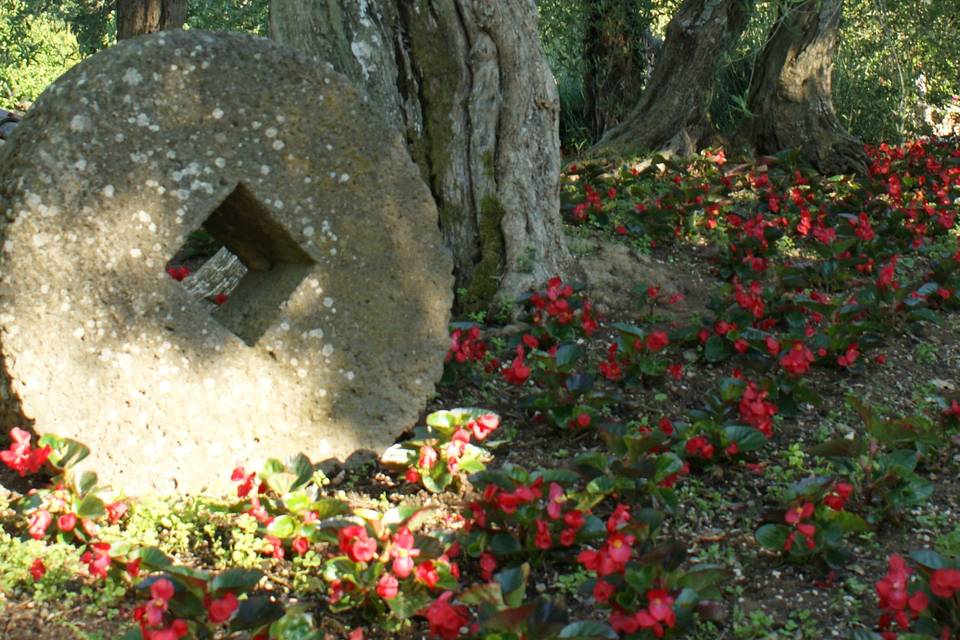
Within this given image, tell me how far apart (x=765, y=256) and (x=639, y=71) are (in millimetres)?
3370

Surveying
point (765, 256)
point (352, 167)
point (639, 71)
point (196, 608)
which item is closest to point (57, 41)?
point (639, 71)

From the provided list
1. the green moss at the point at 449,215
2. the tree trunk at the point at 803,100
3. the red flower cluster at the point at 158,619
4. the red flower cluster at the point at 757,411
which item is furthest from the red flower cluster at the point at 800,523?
the tree trunk at the point at 803,100

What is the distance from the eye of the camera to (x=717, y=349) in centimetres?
514

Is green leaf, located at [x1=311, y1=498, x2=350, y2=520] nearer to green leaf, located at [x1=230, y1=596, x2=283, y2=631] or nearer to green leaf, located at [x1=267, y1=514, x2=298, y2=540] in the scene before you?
green leaf, located at [x1=267, y1=514, x2=298, y2=540]

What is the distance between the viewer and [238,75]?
3.88m

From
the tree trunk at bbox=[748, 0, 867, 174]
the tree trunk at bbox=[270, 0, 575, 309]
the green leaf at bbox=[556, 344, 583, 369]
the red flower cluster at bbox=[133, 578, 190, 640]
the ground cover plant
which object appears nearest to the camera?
the red flower cluster at bbox=[133, 578, 190, 640]

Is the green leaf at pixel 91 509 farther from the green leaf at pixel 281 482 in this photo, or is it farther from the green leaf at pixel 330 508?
the green leaf at pixel 330 508

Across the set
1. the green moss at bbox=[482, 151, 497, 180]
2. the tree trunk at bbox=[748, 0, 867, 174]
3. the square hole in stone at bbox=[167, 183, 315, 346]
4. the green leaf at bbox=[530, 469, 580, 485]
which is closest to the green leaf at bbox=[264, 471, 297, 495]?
the square hole in stone at bbox=[167, 183, 315, 346]

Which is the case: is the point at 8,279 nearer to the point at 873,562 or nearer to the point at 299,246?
the point at 299,246

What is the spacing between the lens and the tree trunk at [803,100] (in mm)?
8719

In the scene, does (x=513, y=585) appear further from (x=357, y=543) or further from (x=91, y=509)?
(x=91, y=509)

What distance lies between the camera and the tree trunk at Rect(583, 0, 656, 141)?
939 centimetres

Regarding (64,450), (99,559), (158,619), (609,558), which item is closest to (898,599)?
(609,558)

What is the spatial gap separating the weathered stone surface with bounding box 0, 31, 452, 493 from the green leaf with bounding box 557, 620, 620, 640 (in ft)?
4.89
